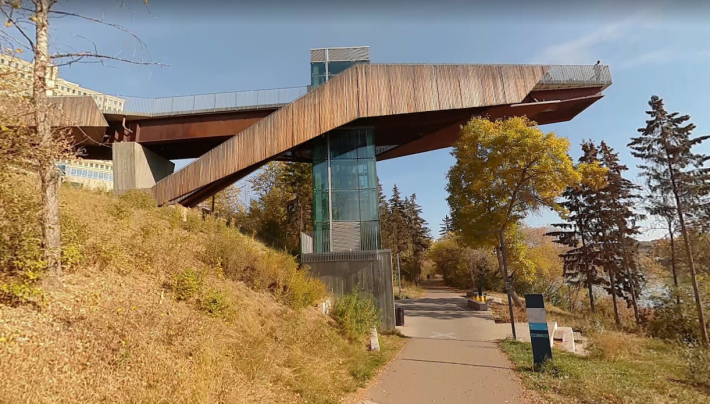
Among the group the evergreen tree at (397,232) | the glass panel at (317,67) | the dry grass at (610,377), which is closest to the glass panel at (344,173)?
the glass panel at (317,67)

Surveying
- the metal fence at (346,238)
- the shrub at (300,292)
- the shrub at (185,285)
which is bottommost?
the shrub at (300,292)

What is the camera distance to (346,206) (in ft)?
55.0

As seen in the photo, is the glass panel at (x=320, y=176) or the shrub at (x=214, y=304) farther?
the glass panel at (x=320, y=176)

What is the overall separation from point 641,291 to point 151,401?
28.7 m

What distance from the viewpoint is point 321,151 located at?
17656 millimetres

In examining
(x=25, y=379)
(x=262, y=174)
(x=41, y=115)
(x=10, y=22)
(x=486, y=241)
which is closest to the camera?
(x=25, y=379)

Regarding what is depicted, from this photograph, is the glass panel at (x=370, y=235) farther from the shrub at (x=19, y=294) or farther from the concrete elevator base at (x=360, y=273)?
the shrub at (x=19, y=294)

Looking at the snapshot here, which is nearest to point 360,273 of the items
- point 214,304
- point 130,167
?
point 214,304

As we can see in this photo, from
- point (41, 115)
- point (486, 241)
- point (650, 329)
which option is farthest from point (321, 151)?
point (650, 329)

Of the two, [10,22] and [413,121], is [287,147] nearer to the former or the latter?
[413,121]

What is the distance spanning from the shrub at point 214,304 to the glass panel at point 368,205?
10061 mm

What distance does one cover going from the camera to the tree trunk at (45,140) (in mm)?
5367

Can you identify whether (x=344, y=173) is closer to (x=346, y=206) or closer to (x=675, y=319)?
(x=346, y=206)

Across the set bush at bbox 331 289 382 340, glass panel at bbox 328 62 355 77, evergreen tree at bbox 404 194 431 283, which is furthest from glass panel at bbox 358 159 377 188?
evergreen tree at bbox 404 194 431 283
